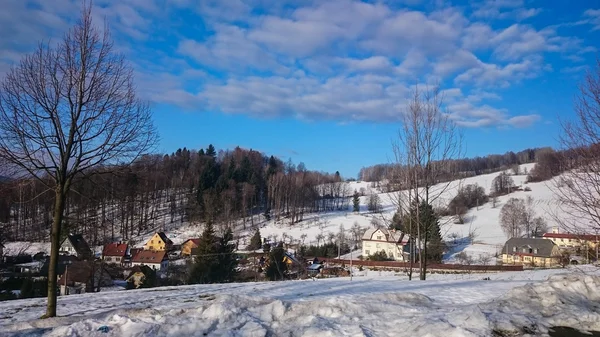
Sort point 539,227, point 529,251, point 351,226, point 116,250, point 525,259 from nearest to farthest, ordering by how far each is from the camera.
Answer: point 525,259, point 529,251, point 116,250, point 539,227, point 351,226

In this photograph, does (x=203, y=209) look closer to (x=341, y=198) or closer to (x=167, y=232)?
(x=167, y=232)

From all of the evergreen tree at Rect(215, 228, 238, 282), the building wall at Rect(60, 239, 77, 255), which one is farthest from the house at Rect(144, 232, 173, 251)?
the evergreen tree at Rect(215, 228, 238, 282)

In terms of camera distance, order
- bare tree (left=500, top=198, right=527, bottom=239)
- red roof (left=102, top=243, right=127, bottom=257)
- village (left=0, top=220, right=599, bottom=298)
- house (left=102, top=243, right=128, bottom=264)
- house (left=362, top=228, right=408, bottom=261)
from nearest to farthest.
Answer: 1. village (left=0, top=220, right=599, bottom=298)
2. house (left=102, top=243, right=128, bottom=264)
3. red roof (left=102, top=243, right=127, bottom=257)
4. house (left=362, top=228, right=408, bottom=261)
5. bare tree (left=500, top=198, right=527, bottom=239)

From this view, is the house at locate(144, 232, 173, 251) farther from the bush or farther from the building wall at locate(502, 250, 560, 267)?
the building wall at locate(502, 250, 560, 267)

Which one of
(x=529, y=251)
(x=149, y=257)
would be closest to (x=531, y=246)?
(x=529, y=251)

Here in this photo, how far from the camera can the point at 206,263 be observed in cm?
2230

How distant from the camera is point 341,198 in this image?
290ft

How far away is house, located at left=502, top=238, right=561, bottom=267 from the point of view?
112ft

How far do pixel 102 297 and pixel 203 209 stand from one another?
51480 millimetres

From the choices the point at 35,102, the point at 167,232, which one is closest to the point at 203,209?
the point at 167,232

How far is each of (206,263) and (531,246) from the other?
3145cm

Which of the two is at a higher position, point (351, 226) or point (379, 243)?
point (351, 226)

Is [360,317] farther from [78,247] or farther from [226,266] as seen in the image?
[78,247]

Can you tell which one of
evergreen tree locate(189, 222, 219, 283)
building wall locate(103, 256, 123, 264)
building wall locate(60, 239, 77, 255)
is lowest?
building wall locate(103, 256, 123, 264)
